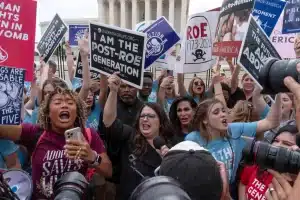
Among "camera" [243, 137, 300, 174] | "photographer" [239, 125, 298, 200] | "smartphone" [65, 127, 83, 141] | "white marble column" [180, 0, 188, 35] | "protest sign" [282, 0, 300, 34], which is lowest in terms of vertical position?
"photographer" [239, 125, 298, 200]

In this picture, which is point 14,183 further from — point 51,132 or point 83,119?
point 83,119

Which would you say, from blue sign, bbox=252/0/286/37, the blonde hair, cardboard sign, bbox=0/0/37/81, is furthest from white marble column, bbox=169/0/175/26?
the blonde hair

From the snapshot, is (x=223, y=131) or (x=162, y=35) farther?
(x=162, y=35)

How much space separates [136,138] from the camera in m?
2.64

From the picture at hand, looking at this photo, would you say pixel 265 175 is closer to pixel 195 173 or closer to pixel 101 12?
pixel 195 173

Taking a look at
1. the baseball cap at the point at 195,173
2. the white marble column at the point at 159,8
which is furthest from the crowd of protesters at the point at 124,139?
the white marble column at the point at 159,8

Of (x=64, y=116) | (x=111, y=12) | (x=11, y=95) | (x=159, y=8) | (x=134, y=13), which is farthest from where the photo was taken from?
(x=111, y=12)

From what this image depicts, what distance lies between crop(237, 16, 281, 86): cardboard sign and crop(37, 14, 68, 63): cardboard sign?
9.72 feet

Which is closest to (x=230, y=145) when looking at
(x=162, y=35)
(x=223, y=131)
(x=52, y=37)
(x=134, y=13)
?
(x=223, y=131)

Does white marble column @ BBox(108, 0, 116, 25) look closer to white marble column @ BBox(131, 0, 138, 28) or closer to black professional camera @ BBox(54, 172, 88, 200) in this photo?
white marble column @ BBox(131, 0, 138, 28)

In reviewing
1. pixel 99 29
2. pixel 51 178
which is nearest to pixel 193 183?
pixel 51 178

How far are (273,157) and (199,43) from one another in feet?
12.5

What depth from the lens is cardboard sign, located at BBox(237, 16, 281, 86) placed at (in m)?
2.99

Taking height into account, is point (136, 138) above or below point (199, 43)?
below
